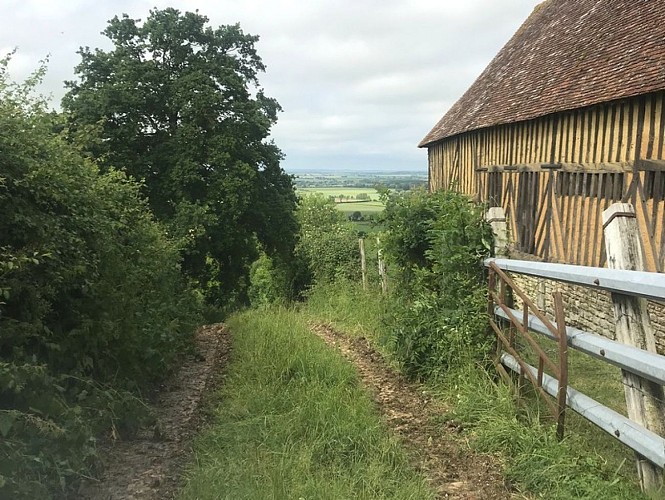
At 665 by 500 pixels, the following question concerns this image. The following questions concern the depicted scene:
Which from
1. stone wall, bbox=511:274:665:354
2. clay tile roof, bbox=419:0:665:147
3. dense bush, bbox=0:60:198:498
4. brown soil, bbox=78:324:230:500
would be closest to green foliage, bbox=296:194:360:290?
clay tile roof, bbox=419:0:665:147

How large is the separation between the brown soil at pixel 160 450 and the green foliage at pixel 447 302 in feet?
7.63

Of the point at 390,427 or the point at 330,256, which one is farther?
the point at 330,256

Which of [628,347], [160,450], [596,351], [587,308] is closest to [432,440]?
[596,351]

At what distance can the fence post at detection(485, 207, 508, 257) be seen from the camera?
5.34m

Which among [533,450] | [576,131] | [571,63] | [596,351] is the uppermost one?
[571,63]

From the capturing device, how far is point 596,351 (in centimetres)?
323

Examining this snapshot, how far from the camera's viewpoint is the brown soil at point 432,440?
11.6ft

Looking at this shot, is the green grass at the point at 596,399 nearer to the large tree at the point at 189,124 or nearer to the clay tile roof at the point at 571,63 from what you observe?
the clay tile roof at the point at 571,63

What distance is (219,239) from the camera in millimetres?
16953

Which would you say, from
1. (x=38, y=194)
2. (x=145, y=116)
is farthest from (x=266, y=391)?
(x=145, y=116)

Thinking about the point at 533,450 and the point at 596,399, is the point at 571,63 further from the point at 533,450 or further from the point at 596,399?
the point at 533,450

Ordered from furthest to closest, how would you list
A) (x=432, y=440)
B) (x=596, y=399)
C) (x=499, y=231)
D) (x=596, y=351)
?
(x=499, y=231) → (x=596, y=399) → (x=432, y=440) → (x=596, y=351)

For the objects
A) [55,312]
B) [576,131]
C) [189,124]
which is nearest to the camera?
[55,312]

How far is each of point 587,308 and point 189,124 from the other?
12.2 metres
